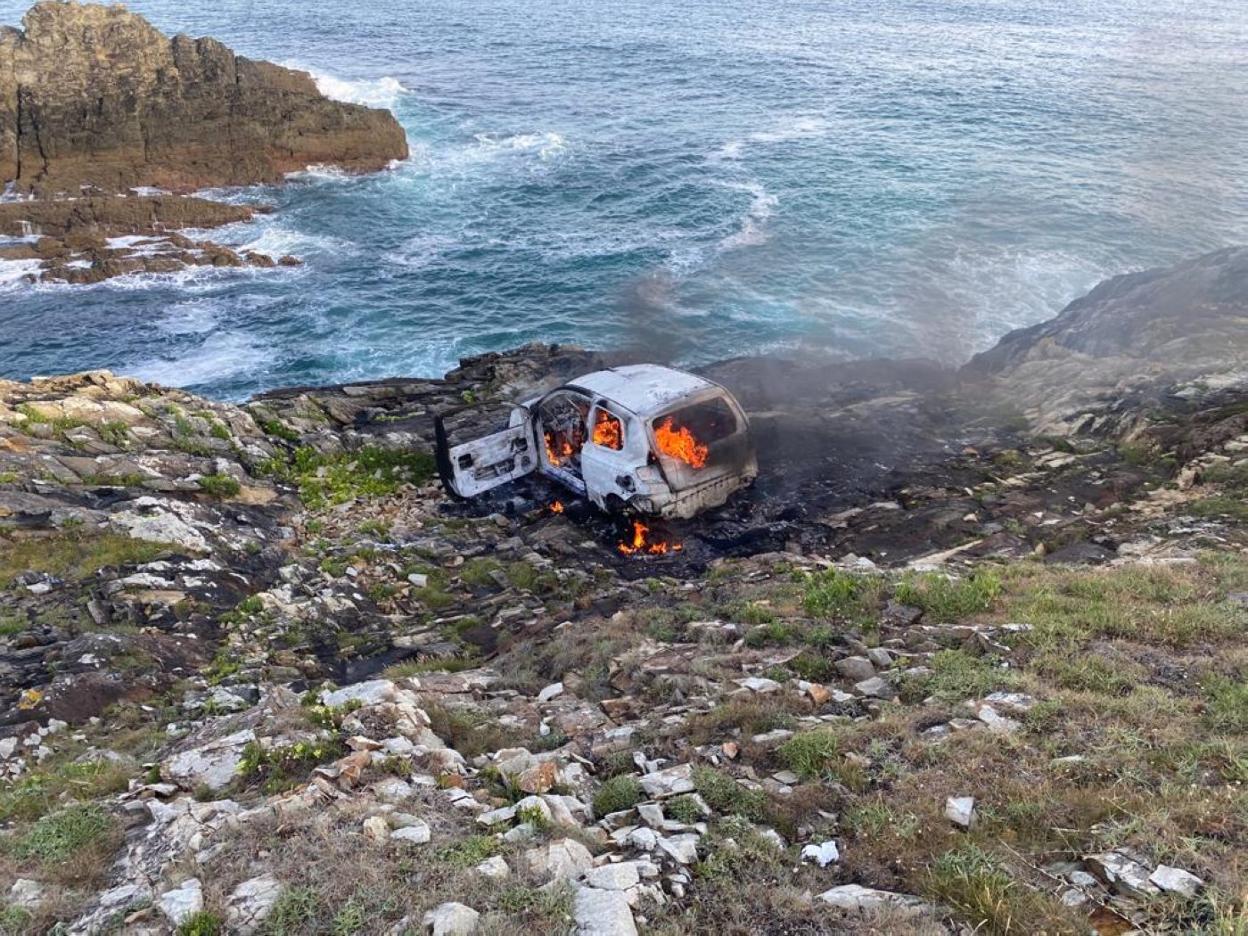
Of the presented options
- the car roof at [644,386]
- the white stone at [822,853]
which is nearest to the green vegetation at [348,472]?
the car roof at [644,386]

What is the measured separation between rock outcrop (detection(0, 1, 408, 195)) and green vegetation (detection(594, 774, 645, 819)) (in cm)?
3457

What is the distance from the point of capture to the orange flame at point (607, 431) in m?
10.8

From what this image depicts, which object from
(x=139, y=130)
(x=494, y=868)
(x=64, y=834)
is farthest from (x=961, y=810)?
(x=139, y=130)

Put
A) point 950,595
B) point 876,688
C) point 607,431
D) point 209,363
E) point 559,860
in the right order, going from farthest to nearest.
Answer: point 209,363, point 607,431, point 950,595, point 876,688, point 559,860

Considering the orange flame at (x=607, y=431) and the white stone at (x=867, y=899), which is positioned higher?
the white stone at (x=867, y=899)

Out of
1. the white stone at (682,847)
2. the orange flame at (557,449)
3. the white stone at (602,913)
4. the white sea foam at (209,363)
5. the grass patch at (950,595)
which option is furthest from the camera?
the white sea foam at (209,363)

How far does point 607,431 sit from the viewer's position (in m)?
11.1

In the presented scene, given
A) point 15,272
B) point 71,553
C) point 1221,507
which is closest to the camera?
point 1221,507

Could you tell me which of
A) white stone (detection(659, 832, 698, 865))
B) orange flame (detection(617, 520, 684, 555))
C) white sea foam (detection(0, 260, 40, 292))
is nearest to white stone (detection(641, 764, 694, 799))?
white stone (detection(659, 832, 698, 865))

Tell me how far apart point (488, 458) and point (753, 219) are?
765 inches

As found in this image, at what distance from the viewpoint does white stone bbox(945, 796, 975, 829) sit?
167 inches

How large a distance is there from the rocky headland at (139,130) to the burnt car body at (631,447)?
64.6 ft

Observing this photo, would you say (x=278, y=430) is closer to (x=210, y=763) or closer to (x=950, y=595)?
(x=210, y=763)

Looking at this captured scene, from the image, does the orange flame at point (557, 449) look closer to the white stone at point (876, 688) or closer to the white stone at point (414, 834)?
the white stone at point (876, 688)
